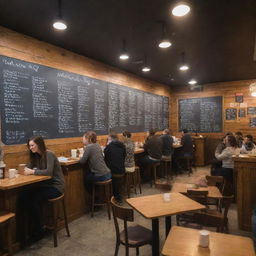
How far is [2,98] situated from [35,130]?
2.52 ft

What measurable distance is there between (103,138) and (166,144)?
195 cm

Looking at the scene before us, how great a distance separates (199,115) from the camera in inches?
352

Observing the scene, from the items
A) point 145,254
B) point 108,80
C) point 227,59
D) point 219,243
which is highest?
point 227,59

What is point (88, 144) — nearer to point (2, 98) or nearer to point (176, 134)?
point (2, 98)

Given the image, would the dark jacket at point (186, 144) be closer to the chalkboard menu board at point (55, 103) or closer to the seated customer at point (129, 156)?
the chalkboard menu board at point (55, 103)

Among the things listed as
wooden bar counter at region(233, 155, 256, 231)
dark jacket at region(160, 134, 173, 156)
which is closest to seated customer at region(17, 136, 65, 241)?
wooden bar counter at region(233, 155, 256, 231)

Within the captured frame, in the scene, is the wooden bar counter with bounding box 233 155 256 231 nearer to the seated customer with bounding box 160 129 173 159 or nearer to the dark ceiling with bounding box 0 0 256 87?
the dark ceiling with bounding box 0 0 256 87

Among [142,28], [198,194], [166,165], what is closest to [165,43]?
[142,28]

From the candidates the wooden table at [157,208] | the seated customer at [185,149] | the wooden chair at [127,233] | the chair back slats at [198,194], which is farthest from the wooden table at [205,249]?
the seated customer at [185,149]

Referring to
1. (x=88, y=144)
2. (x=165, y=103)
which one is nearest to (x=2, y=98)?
(x=88, y=144)

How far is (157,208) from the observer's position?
2.39m

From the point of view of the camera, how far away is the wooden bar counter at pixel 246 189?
353 centimetres

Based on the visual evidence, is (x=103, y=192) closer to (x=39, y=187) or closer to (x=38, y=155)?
(x=39, y=187)

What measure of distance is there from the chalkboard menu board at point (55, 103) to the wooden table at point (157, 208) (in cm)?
231
